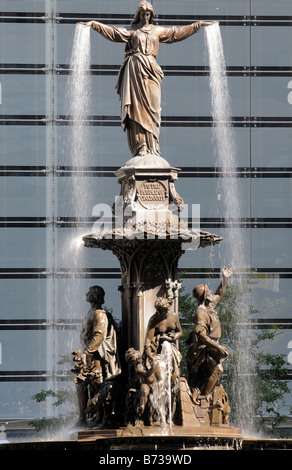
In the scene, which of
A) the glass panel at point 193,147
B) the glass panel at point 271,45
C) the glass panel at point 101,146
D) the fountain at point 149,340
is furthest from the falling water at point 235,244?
the fountain at point 149,340

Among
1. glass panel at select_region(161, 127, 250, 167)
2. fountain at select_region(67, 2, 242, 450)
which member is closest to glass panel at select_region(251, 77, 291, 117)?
glass panel at select_region(161, 127, 250, 167)

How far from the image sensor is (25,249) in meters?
27.7

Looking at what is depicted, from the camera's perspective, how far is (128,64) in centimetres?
1798

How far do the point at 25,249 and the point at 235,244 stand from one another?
4.40 m

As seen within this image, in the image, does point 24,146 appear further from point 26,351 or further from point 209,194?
point 26,351

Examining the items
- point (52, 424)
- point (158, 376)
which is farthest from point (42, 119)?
point (158, 376)

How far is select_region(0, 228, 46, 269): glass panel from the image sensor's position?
1087 inches

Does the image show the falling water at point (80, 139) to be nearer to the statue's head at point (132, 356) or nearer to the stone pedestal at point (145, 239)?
the stone pedestal at point (145, 239)

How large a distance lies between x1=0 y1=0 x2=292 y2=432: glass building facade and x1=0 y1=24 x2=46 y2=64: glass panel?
0.02 meters

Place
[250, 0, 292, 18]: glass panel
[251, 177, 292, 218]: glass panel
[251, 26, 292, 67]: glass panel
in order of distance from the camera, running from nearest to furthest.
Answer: [251, 177, 292, 218]: glass panel
[251, 26, 292, 67]: glass panel
[250, 0, 292, 18]: glass panel

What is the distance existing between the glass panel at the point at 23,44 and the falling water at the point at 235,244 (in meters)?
3.61

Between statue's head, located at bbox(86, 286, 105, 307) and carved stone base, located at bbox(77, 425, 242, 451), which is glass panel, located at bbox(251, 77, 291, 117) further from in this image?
carved stone base, located at bbox(77, 425, 242, 451)

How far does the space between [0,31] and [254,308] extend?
26.3ft

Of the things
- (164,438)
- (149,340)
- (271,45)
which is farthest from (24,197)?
(164,438)
